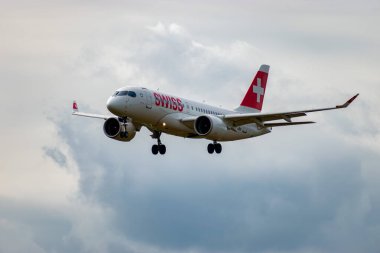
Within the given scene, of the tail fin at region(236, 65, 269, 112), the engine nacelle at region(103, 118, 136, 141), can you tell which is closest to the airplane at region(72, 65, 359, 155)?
the engine nacelle at region(103, 118, 136, 141)

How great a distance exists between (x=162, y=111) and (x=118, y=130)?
496 centimetres

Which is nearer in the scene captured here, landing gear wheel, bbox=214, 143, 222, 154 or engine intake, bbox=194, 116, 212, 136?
engine intake, bbox=194, 116, 212, 136

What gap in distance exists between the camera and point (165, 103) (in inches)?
3568

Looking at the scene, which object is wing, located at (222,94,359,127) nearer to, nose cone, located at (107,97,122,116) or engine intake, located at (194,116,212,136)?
engine intake, located at (194,116,212,136)

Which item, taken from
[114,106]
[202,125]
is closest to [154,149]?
[202,125]

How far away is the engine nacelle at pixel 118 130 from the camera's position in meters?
91.4

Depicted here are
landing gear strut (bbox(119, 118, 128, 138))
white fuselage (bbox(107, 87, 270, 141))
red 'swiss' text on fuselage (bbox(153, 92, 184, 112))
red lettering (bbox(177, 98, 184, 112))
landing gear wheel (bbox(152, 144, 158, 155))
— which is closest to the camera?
white fuselage (bbox(107, 87, 270, 141))

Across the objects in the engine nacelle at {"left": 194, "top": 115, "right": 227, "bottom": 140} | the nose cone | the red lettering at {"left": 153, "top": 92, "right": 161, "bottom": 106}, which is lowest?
the nose cone

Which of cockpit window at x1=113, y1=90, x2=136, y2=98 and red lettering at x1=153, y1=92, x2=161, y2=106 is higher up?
red lettering at x1=153, y1=92, x2=161, y2=106

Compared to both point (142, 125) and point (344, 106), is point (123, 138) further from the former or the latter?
point (344, 106)

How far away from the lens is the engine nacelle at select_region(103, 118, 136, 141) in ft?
300

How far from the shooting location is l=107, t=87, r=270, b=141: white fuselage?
88125 millimetres

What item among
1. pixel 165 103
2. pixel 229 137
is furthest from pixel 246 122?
pixel 165 103

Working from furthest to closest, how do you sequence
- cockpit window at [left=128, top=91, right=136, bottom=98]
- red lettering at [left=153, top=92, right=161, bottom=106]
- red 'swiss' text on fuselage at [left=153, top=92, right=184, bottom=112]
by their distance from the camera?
red 'swiss' text on fuselage at [left=153, top=92, right=184, bottom=112] < red lettering at [left=153, top=92, right=161, bottom=106] < cockpit window at [left=128, top=91, right=136, bottom=98]
